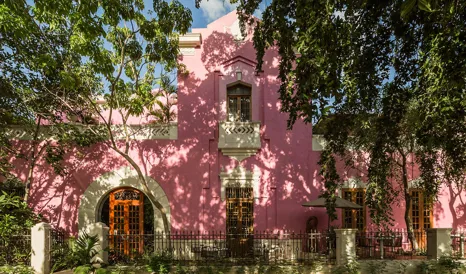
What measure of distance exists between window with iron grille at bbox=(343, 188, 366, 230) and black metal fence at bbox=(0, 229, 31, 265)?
10.3 m

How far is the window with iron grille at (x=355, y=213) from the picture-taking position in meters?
12.7

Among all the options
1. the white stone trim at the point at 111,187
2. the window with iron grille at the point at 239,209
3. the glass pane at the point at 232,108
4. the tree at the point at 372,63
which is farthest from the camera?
the glass pane at the point at 232,108

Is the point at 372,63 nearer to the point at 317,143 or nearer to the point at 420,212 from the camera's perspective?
the point at 317,143

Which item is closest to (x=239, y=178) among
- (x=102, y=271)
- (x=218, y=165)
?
(x=218, y=165)

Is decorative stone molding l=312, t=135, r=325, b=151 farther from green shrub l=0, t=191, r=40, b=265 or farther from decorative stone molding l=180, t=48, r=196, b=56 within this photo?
green shrub l=0, t=191, r=40, b=265

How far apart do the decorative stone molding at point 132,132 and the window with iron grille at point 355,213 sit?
22.3ft

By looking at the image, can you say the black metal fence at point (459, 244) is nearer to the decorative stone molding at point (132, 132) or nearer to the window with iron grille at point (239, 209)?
the window with iron grille at point (239, 209)

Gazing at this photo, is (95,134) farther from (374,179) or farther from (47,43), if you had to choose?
(374,179)

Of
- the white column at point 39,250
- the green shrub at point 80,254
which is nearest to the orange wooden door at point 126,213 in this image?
the green shrub at point 80,254

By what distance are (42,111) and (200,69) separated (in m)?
5.48

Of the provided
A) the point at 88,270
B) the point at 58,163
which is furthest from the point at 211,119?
Result: the point at 88,270

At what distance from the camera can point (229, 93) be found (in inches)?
511

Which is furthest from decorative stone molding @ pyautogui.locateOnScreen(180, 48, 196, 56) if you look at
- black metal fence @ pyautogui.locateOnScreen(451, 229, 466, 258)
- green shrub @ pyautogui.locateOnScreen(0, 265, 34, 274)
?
black metal fence @ pyautogui.locateOnScreen(451, 229, 466, 258)

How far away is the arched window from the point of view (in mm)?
12875
